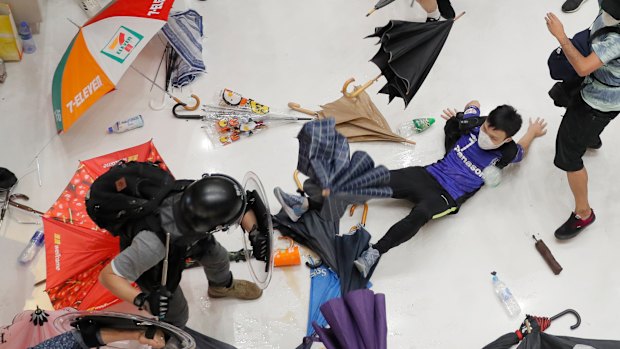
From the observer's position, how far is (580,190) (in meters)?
3.14

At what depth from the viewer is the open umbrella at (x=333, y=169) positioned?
8.02 feet

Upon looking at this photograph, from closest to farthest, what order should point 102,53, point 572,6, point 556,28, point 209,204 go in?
point 209,204, point 556,28, point 102,53, point 572,6

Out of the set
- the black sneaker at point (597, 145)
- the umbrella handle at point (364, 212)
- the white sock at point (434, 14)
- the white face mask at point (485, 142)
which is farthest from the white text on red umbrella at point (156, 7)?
the black sneaker at point (597, 145)

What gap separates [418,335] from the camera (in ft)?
9.66

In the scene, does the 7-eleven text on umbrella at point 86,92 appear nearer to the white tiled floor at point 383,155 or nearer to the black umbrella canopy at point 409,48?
the white tiled floor at point 383,155

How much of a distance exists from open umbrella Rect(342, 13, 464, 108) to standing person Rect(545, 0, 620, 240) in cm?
59

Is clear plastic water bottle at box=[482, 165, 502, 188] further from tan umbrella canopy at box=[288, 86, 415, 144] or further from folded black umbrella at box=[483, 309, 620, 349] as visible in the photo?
folded black umbrella at box=[483, 309, 620, 349]

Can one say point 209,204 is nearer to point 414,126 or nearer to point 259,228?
point 259,228

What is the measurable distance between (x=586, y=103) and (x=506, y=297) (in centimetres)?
105

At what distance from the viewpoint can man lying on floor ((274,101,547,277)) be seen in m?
3.05

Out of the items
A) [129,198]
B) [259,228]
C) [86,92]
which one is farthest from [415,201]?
[86,92]

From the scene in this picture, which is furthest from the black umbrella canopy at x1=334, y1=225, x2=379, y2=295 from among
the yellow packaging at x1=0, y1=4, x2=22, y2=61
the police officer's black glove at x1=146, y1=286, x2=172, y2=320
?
the yellow packaging at x1=0, y1=4, x2=22, y2=61

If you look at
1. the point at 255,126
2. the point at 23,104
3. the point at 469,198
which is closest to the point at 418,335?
the point at 469,198

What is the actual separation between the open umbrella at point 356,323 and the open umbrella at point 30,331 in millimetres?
1053
